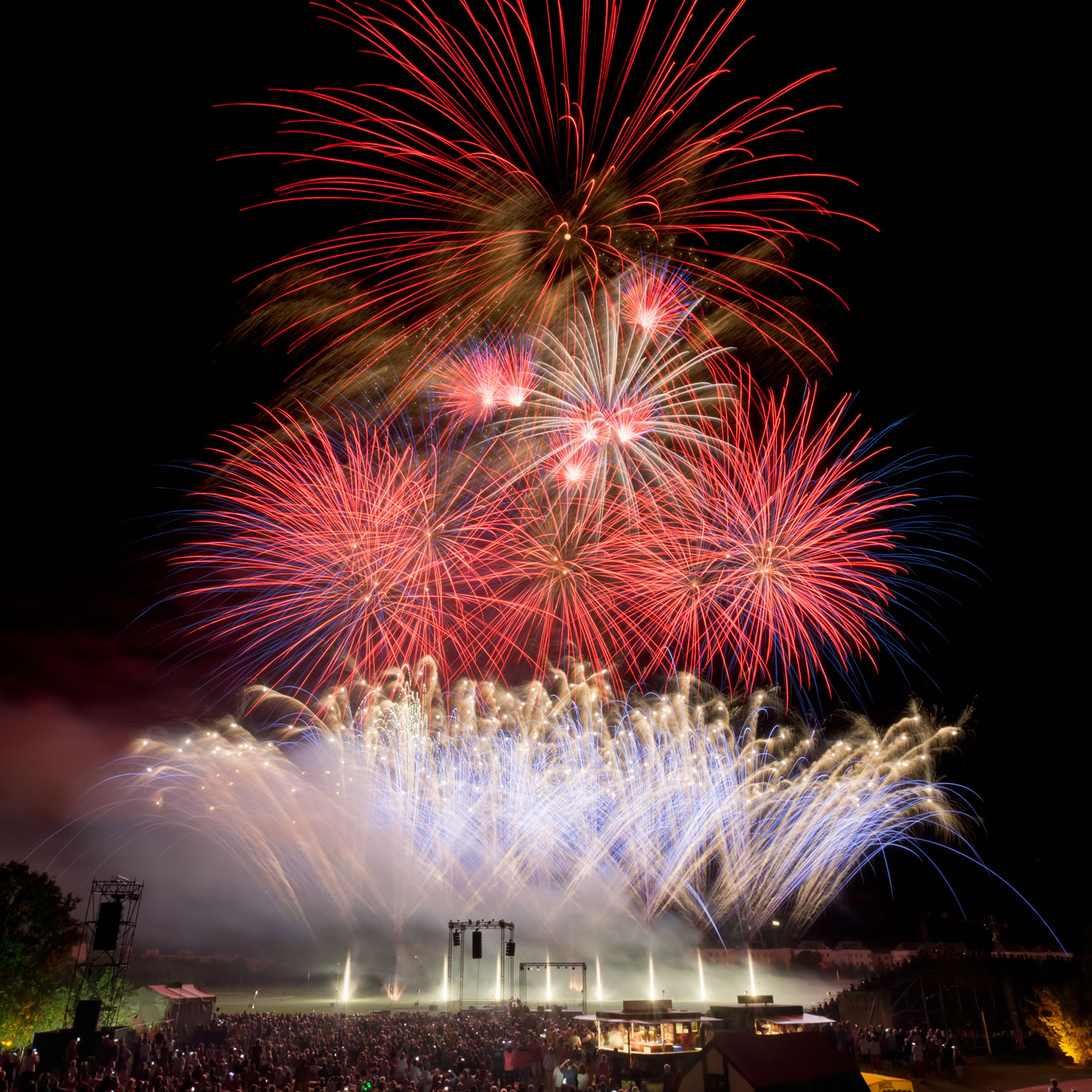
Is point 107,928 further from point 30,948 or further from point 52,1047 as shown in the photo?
point 30,948

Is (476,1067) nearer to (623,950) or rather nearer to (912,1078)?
(912,1078)

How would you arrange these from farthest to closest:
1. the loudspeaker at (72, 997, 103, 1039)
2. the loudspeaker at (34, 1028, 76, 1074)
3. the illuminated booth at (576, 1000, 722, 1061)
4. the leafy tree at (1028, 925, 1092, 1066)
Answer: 1. the leafy tree at (1028, 925, 1092, 1066)
2. the illuminated booth at (576, 1000, 722, 1061)
3. the loudspeaker at (72, 997, 103, 1039)
4. the loudspeaker at (34, 1028, 76, 1074)

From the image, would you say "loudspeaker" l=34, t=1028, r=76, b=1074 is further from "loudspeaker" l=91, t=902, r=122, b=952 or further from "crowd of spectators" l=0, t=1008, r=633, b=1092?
"loudspeaker" l=91, t=902, r=122, b=952

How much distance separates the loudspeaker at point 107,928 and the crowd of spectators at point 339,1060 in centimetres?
266

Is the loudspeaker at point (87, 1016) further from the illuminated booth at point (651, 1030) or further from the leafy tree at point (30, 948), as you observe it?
the illuminated booth at point (651, 1030)

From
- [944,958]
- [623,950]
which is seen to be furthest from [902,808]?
[623,950]

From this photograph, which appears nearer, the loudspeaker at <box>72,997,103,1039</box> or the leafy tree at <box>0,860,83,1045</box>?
the loudspeaker at <box>72,997,103,1039</box>

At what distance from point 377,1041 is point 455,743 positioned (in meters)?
9.16

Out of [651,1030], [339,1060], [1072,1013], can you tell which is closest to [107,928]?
[339,1060]

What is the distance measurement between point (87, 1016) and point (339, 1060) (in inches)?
305

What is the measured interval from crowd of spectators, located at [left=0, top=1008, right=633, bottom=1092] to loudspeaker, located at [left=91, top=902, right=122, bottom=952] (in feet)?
8.73

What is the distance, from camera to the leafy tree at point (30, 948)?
2688cm

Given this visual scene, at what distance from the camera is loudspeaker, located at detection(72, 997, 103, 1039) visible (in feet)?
66.0

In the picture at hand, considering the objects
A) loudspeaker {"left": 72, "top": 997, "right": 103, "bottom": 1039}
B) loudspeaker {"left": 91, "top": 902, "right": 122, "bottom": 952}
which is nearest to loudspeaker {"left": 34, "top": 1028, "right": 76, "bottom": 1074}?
loudspeaker {"left": 72, "top": 997, "right": 103, "bottom": 1039}
